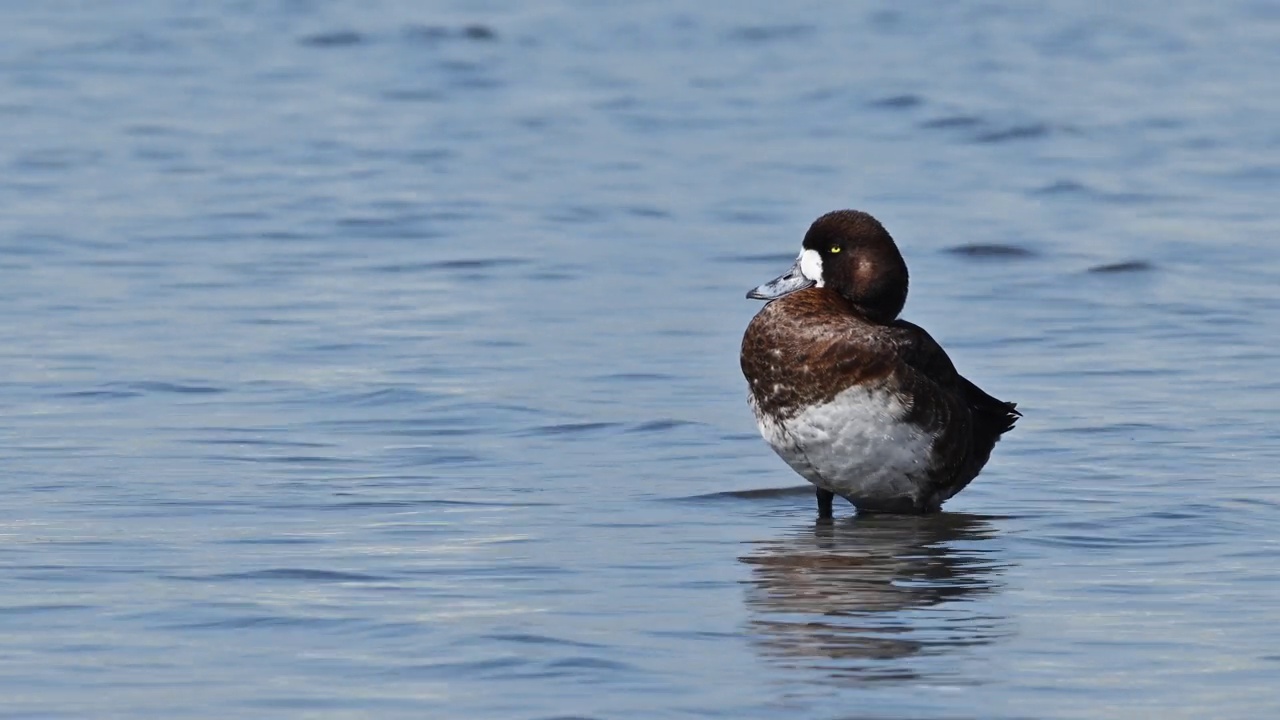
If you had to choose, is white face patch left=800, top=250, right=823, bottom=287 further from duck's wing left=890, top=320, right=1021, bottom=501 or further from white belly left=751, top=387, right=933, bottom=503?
white belly left=751, top=387, right=933, bottom=503

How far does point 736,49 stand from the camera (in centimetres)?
2261

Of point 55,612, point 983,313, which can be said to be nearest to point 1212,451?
point 983,313

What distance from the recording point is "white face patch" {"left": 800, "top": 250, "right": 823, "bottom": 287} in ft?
24.4

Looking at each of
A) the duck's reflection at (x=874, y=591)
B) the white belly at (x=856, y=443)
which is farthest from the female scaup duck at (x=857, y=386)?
the duck's reflection at (x=874, y=591)

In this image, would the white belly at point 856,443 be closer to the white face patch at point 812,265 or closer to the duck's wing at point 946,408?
the duck's wing at point 946,408

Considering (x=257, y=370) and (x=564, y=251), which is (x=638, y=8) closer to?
(x=564, y=251)

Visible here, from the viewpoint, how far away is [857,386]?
702 cm

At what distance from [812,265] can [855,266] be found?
6.1 inches

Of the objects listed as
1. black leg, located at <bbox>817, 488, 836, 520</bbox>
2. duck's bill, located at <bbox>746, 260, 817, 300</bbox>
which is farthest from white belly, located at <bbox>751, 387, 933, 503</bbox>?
duck's bill, located at <bbox>746, 260, 817, 300</bbox>

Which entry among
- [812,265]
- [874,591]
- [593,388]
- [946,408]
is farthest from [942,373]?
[593,388]

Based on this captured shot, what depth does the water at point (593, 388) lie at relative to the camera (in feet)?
17.9

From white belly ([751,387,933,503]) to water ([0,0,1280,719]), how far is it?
19 centimetres

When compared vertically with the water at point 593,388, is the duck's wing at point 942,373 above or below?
above

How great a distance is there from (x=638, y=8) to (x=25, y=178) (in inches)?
444
